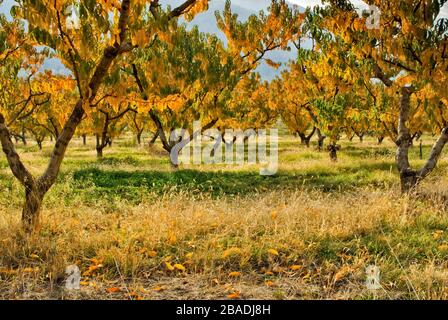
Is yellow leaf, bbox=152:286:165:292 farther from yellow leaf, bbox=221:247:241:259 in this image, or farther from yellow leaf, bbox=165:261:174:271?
yellow leaf, bbox=221:247:241:259

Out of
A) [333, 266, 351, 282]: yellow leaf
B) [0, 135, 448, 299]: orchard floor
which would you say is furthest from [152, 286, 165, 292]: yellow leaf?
[333, 266, 351, 282]: yellow leaf

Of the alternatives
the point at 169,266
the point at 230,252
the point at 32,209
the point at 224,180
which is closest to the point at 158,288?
the point at 169,266

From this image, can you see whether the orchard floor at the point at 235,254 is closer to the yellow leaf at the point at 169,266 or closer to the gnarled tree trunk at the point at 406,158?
the yellow leaf at the point at 169,266

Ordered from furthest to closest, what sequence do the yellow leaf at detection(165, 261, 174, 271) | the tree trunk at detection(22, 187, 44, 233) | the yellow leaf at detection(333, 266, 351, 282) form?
the tree trunk at detection(22, 187, 44, 233)
the yellow leaf at detection(165, 261, 174, 271)
the yellow leaf at detection(333, 266, 351, 282)

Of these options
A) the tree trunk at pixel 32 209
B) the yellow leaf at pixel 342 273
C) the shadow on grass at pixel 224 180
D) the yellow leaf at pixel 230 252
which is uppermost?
the tree trunk at pixel 32 209

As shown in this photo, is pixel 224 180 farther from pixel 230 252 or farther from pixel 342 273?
pixel 342 273

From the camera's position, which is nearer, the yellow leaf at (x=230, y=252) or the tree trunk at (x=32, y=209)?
the yellow leaf at (x=230, y=252)

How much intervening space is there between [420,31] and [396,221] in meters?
3.45

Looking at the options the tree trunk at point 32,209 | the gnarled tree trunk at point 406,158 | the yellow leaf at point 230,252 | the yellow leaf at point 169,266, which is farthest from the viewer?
the gnarled tree trunk at point 406,158

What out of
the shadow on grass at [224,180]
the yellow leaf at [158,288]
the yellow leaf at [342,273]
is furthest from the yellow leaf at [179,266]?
the shadow on grass at [224,180]

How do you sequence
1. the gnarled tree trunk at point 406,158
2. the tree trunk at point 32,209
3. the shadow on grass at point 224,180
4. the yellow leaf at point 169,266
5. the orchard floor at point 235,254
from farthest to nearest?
the shadow on grass at point 224,180 → the gnarled tree trunk at point 406,158 → the tree trunk at point 32,209 → the yellow leaf at point 169,266 → the orchard floor at point 235,254

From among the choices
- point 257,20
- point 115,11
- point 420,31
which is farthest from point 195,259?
point 257,20
